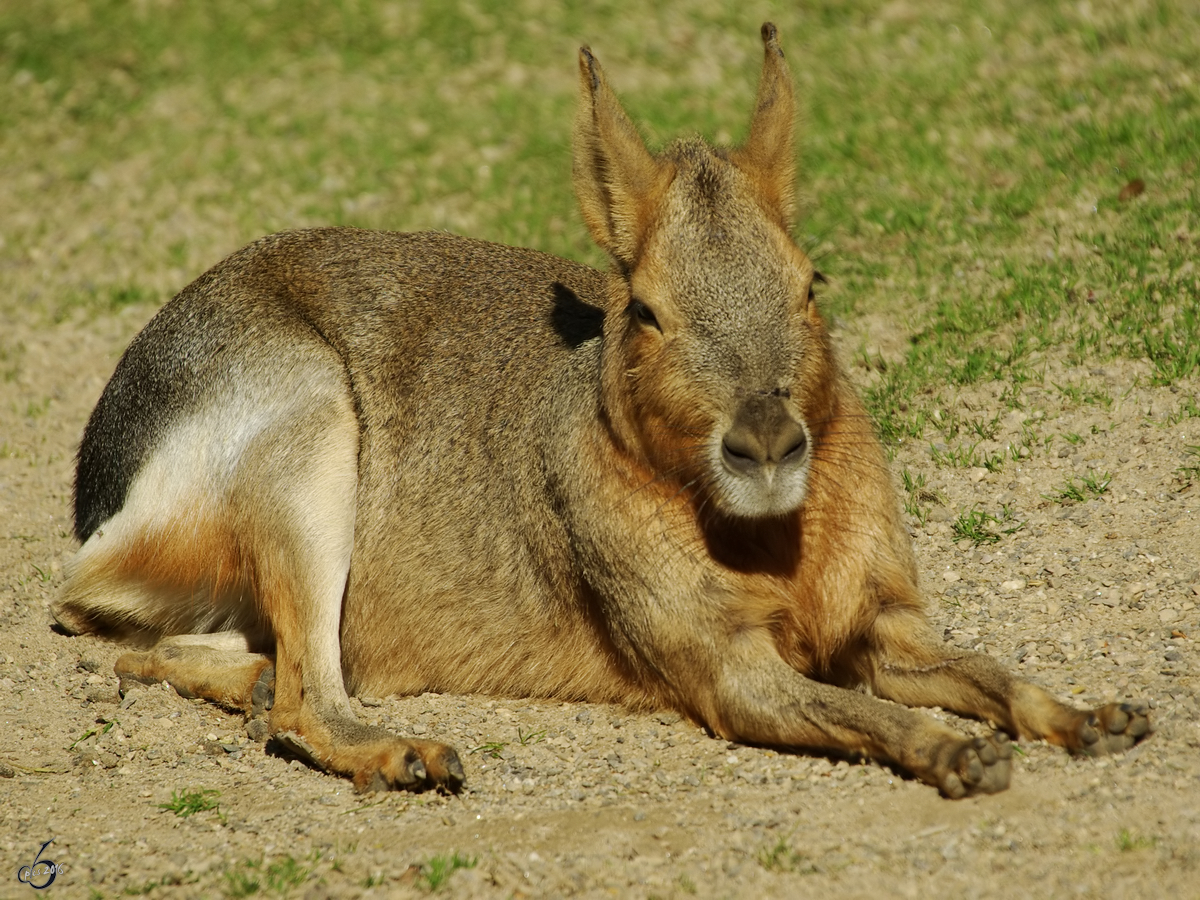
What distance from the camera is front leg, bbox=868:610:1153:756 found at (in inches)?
152

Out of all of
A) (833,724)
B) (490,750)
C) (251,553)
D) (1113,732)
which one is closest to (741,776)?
(833,724)

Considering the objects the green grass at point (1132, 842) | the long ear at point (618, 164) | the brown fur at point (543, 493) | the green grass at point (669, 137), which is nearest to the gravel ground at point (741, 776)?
the green grass at point (1132, 842)

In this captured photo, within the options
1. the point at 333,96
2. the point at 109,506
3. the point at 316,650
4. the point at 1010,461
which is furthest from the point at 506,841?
the point at 333,96

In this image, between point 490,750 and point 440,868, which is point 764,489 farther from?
point 490,750

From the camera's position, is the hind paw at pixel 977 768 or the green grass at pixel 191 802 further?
the green grass at pixel 191 802

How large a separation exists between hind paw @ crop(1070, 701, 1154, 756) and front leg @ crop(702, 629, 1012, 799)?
236 millimetres

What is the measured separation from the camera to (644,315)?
4.22 meters

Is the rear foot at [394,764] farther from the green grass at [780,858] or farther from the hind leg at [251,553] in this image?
the green grass at [780,858]

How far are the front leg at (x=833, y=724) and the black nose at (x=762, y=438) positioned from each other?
0.77 metres

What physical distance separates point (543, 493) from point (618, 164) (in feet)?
3.93

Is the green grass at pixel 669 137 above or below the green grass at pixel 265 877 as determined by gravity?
above

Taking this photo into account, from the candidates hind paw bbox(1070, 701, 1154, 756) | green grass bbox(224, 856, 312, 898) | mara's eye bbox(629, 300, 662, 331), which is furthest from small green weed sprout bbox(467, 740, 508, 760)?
hind paw bbox(1070, 701, 1154, 756)

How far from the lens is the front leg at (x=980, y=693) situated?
387cm

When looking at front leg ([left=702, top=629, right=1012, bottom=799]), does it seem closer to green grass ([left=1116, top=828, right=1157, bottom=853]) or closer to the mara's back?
green grass ([left=1116, top=828, right=1157, bottom=853])
